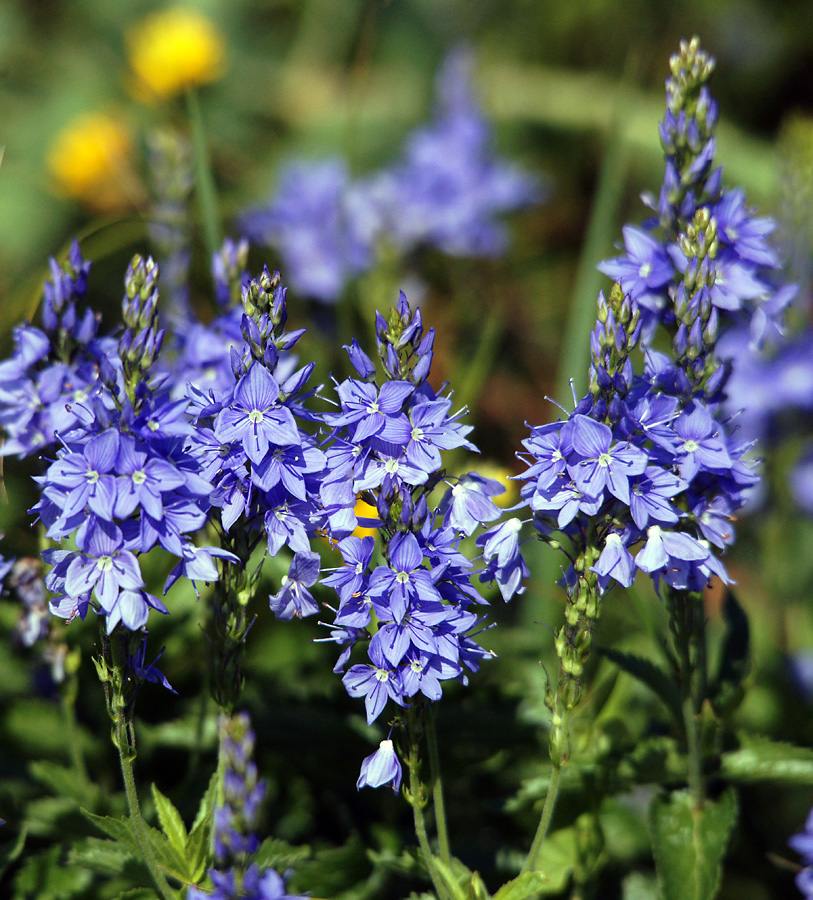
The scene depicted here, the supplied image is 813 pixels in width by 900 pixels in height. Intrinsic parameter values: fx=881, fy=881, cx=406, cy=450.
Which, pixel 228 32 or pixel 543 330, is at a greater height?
pixel 228 32

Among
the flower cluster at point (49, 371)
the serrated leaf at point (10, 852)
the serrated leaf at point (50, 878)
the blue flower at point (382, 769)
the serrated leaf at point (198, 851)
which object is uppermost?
the flower cluster at point (49, 371)

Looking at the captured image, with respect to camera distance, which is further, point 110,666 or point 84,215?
point 84,215

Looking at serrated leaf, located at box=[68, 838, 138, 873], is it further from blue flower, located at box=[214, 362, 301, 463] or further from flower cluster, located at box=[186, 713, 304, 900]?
blue flower, located at box=[214, 362, 301, 463]

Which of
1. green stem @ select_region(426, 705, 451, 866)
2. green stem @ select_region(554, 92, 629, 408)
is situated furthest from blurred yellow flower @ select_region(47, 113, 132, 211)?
green stem @ select_region(426, 705, 451, 866)

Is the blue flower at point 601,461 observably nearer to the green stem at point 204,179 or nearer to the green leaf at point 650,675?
the green leaf at point 650,675

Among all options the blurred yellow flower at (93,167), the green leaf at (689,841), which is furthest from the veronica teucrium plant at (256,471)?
the blurred yellow flower at (93,167)

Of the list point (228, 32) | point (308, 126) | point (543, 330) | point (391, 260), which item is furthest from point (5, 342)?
point (228, 32)

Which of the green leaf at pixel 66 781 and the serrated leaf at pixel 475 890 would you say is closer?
the serrated leaf at pixel 475 890

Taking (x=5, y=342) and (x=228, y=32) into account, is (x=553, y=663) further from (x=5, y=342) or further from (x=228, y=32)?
(x=228, y=32)
